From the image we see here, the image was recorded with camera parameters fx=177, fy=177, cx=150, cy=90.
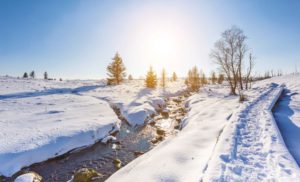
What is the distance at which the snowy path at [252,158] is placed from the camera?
14.0ft

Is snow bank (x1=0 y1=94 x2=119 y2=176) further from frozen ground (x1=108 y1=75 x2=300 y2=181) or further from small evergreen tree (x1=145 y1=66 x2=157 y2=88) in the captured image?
small evergreen tree (x1=145 y1=66 x2=157 y2=88)

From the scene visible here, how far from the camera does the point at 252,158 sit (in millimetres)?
5145

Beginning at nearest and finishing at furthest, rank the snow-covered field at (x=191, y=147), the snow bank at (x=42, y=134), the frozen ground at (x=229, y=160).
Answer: the frozen ground at (x=229, y=160) → the snow-covered field at (x=191, y=147) → the snow bank at (x=42, y=134)

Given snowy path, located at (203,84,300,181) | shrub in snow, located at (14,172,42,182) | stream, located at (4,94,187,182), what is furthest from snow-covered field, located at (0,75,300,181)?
shrub in snow, located at (14,172,42,182)

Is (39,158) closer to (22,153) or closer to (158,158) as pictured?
(22,153)

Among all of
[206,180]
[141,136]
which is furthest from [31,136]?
[206,180]

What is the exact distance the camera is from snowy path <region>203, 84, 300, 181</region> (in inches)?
167

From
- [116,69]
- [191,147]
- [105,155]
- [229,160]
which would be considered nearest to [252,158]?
[229,160]

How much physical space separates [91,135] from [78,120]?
2.67m

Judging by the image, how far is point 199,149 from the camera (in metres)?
6.72

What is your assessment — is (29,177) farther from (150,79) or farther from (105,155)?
(150,79)

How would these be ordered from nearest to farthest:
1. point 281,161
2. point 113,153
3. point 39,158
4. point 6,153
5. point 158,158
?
1. point 281,161
2. point 158,158
3. point 6,153
4. point 39,158
5. point 113,153

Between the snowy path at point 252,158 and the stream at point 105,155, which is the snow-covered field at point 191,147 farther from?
the stream at point 105,155

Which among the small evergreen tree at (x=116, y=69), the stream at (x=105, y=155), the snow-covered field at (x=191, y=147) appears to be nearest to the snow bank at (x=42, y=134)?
the snow-covered field at (x=191, y=147)
